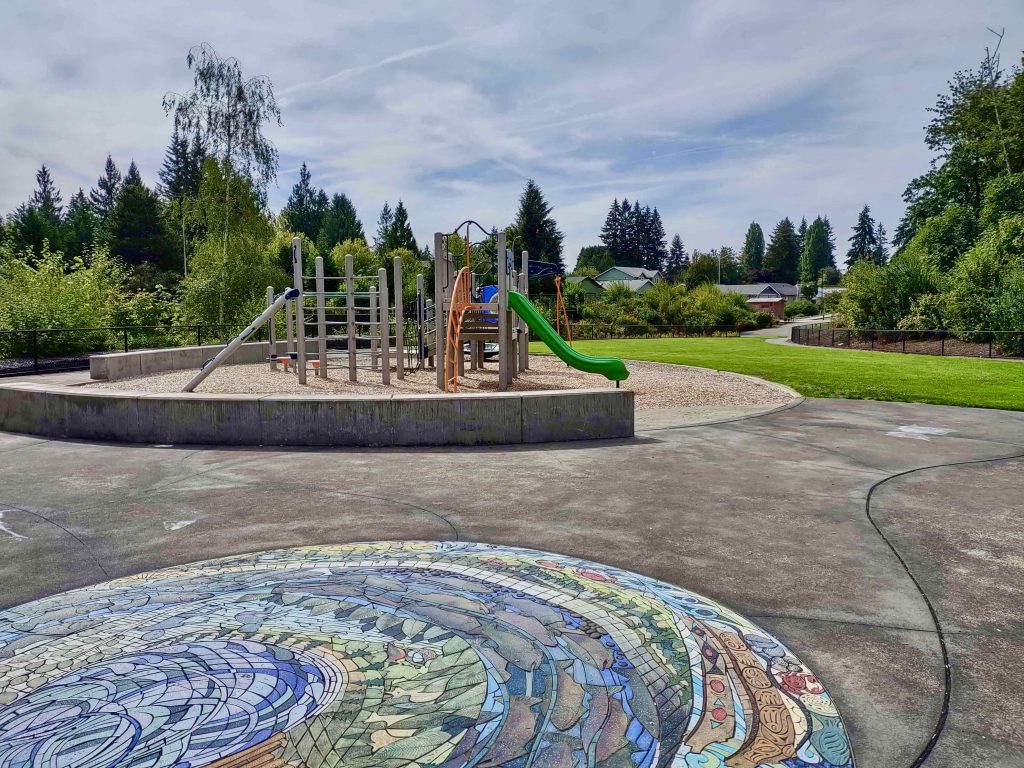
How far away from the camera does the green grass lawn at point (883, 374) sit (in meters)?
12.5

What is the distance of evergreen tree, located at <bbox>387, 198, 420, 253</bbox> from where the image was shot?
77.2m

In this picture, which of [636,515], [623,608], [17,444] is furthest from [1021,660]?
[17,444]

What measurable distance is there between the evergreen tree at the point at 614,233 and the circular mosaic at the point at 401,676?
121m

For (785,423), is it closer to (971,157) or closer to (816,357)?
(816,357)

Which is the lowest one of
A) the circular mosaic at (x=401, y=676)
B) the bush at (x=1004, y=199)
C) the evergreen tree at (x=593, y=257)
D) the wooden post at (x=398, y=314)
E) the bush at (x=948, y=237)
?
the circular mosaic at (x=401, y=676)

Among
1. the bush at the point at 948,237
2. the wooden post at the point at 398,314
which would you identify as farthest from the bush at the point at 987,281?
the wooden post at the point at 398,314

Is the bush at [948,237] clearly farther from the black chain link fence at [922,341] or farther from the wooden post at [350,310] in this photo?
the wooden post at [350,310]

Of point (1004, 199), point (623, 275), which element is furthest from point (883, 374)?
point (623, 275)

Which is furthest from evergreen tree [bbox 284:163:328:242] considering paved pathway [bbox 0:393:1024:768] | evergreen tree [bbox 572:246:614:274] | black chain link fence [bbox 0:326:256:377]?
paved pathway [bbox 0:393:1024:768]

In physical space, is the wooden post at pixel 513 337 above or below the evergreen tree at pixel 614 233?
below

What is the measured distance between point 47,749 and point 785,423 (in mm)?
9082

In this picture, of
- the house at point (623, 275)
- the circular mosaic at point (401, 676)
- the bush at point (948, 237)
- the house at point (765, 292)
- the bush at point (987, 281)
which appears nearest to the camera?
the circular mosaic at point (401, 676)

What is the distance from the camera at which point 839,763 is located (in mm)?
2297

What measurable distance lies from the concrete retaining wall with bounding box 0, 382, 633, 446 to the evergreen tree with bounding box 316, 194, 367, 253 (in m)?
76.4
